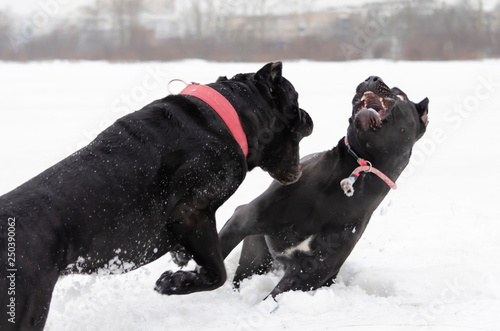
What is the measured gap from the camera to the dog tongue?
3.89m

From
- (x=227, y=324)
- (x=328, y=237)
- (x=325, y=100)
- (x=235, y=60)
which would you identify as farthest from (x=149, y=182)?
(x=235, y=60)

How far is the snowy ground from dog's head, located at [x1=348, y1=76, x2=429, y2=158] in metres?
0.65

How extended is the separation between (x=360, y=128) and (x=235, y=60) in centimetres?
1821

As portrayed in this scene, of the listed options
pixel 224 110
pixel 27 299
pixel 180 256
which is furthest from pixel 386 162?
pixel 27 299

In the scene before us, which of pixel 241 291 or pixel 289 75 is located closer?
pixel 241 291

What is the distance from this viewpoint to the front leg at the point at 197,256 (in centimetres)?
320

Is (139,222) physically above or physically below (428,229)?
above

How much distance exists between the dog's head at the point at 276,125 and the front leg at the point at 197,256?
1.68 feet

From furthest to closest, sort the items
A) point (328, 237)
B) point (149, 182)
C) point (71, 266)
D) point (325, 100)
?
point (325, 100) < point (328, 237) < point (149, 182) < point (71, 266)

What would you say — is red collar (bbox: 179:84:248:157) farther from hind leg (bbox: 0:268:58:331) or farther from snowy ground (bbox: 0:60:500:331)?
hind leg (bbox: 0:268:58:331)

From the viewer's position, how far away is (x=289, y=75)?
1731 centimetres

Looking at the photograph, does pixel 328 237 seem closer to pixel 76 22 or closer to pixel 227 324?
pixel 227 324

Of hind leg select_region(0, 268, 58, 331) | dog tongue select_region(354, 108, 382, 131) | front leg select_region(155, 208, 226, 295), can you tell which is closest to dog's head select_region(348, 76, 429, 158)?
dog tongue select_region(354, 108, 382, 131)

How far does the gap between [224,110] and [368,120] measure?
1.00 meters
